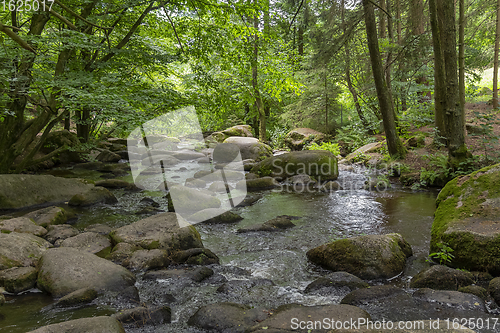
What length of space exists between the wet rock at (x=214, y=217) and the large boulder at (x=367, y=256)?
2739 mm

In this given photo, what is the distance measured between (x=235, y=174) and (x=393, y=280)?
8.55m

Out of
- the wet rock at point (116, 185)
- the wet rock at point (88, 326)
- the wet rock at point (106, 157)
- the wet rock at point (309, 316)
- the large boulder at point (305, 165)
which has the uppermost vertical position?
the wet rock at point (106, 157)

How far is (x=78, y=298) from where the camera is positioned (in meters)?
3.55

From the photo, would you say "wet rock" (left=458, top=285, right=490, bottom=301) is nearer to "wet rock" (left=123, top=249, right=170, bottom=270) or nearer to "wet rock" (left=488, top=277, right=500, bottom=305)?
"wet rock" (left=488, top=277, right=500, bottom=305)

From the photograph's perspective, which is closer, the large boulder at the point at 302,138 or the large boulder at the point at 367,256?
the large boulder at the point at 367,256

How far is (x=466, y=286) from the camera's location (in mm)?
3461

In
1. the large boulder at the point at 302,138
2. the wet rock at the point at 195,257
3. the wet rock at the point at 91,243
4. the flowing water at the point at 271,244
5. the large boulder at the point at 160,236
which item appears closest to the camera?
the flowing water at the point at 271,244

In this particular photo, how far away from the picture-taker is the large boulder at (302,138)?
57.0 ft

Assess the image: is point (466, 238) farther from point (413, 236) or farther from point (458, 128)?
point (458, 128)

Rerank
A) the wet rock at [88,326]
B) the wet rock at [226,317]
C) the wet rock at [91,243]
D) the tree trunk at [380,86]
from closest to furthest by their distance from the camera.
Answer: the wet rock at [88,326], the wet rock at [226,317], the wet rock at [91,243], the tree trunk at [380,86]

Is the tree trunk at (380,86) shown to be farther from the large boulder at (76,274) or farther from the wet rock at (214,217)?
the large boulder at (76,274)

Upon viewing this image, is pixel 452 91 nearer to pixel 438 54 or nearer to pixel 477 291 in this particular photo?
pixel 438 54

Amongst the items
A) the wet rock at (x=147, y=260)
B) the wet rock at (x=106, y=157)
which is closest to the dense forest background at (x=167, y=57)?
the wet rock at (x=147, y=260)

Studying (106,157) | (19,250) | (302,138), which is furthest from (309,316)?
(302,138)
